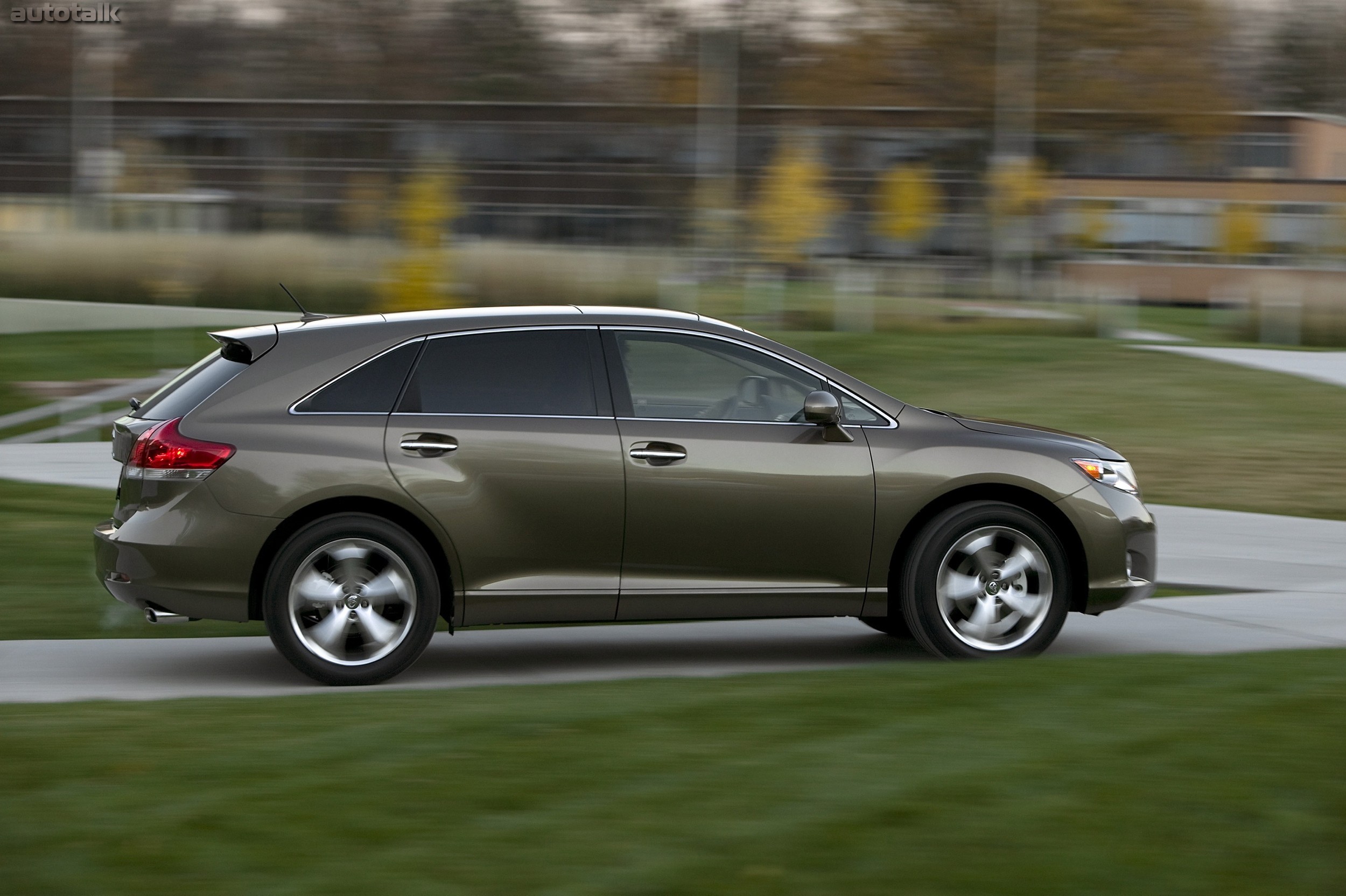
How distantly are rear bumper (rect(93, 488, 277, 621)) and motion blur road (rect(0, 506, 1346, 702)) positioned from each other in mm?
400

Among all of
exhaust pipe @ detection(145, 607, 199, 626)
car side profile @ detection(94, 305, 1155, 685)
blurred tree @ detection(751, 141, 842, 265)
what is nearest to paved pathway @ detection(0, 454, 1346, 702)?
exhaust pipe @ detection(145, 607, 199, 626)

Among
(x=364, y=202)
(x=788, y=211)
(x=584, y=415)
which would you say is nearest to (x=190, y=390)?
(x=584, y=415)

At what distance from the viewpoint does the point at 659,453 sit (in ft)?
23.8

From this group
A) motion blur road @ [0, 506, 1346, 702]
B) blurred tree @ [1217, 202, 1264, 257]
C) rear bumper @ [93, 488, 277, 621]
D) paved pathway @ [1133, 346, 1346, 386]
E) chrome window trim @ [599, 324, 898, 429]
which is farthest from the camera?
blurred tree @ [1217, 202, 1264, 257]

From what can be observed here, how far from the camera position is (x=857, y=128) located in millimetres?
65812

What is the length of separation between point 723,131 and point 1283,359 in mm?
32996

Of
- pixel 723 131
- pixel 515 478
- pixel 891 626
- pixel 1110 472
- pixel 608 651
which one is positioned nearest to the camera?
pixel 515 478

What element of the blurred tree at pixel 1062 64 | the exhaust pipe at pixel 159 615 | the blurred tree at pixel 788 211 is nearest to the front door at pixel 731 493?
the exhaust pipe at pixel 159 615

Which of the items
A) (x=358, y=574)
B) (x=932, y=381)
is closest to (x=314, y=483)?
(x=358, y=574)

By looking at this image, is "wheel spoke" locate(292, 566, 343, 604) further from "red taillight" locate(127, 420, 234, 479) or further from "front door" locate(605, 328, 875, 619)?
"front door" locate(605, 328, 875, 619)

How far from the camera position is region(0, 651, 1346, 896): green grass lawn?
4305 mm

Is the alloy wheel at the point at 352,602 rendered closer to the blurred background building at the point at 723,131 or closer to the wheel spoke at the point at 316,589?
the wheel spoke at the point at 316,589

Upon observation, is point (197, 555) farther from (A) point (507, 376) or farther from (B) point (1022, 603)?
(B) point (1022, 603)

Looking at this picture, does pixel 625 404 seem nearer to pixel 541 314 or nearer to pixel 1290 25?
pixel 541 314
